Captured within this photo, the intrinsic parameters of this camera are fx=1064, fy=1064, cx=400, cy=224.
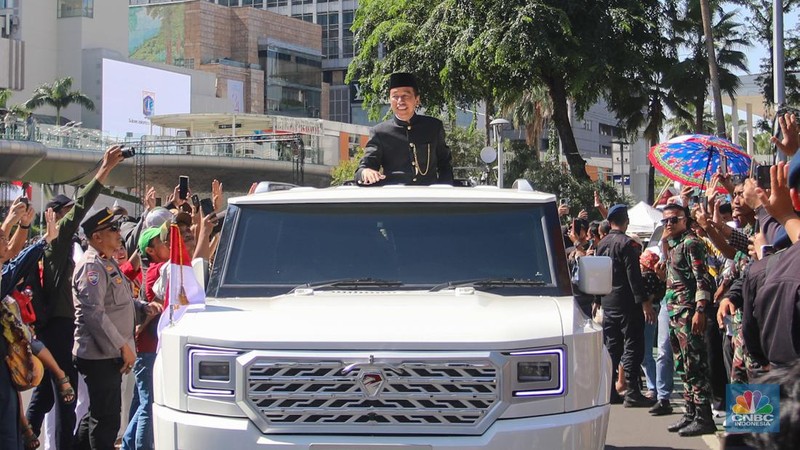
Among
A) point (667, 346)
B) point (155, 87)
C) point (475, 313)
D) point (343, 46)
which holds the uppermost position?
point (343, 46)

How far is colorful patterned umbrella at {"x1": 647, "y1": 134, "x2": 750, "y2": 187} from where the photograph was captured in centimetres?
1418

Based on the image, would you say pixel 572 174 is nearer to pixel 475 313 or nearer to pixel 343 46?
pixel 475 313

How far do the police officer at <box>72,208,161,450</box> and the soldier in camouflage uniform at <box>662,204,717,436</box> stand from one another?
510 cm

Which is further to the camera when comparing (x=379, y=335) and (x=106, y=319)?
(x=106, y=319)

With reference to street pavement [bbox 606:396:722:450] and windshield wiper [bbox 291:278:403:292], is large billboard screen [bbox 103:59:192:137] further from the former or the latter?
windshield wiper [bbox 291:278:403:292]

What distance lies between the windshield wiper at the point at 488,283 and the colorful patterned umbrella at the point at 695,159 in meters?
8.68

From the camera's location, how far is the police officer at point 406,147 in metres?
8.28

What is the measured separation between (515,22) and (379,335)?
23731 millimetres

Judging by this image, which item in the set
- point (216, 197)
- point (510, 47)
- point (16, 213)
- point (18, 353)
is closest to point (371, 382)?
point (18, 353)

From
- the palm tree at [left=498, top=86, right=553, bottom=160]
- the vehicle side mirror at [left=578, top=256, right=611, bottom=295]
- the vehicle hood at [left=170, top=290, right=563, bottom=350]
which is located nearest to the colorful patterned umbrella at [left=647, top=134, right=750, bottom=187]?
the vehicle side mirror at [left=578, top=256, right=611, bottom=295]

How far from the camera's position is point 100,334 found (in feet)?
24.7

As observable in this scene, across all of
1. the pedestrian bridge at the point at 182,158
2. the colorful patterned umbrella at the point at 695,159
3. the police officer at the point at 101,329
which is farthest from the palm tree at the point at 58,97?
the police officer at the point at 101,329

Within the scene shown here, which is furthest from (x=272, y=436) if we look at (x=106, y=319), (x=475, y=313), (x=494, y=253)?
(x=106, y=319)

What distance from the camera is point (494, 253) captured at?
6102mm
